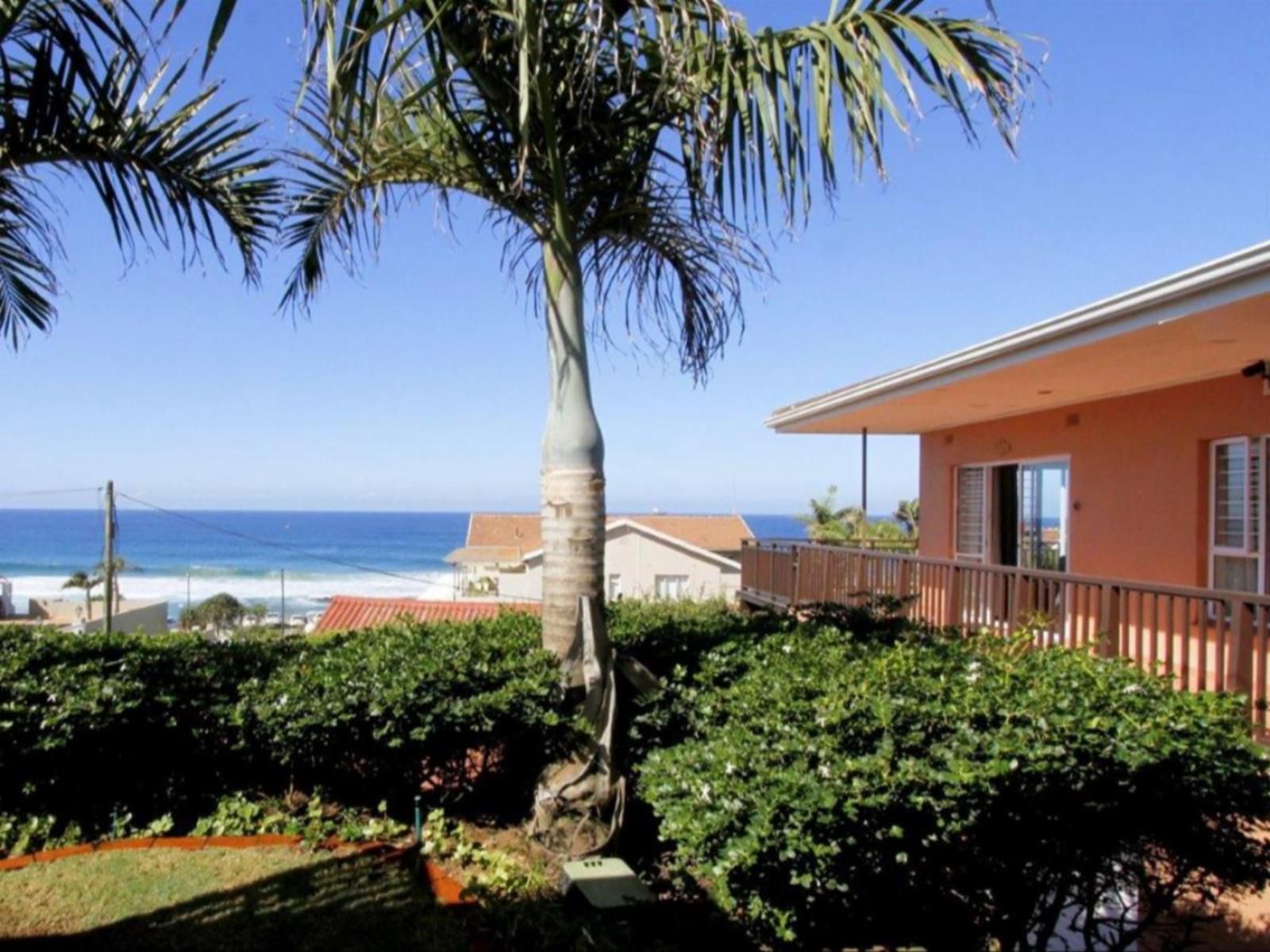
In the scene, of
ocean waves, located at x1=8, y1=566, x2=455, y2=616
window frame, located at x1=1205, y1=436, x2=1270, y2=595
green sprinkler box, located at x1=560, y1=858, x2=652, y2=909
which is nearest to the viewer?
green sprinkler box, located at x1=560, y1=858, x2=652, y2=909

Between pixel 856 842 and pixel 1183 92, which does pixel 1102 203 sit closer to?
pixel 1183 92

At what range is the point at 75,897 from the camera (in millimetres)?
4125

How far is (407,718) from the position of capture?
5.09 m

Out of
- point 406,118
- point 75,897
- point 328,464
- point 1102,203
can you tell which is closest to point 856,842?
point 75,897

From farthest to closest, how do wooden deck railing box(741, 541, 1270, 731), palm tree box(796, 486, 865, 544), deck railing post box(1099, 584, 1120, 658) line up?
1. palm tree box(796, 486, 865, 544)
2. deck railing post box(1099, 584, 1120, 658)
3. wooden deck railing box(741, 541, 1270, 731)

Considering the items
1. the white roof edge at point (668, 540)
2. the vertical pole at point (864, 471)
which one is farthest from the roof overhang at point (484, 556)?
the vertical pole at point (864, 471)

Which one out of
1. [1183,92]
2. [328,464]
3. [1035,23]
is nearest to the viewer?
[1035,23]

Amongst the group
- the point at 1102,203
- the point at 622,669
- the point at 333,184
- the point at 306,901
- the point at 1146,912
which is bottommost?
the point at 1146,912

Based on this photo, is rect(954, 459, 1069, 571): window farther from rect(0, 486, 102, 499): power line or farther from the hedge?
rect(0, 486, 102, 499): power line

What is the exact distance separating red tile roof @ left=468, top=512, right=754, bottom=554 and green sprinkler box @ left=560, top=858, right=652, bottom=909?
4433cm

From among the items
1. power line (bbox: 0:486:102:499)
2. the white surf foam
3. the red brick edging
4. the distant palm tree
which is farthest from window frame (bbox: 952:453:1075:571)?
the white surf foam

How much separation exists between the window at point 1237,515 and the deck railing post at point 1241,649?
3.33 m

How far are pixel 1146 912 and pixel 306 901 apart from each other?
432cm

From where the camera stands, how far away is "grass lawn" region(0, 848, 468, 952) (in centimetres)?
376
